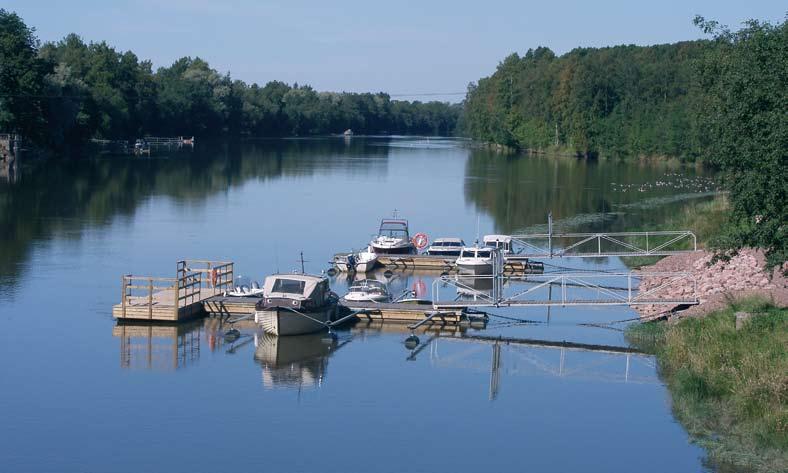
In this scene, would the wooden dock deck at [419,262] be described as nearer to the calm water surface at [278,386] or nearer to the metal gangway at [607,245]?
the metal gangway at [607,245]

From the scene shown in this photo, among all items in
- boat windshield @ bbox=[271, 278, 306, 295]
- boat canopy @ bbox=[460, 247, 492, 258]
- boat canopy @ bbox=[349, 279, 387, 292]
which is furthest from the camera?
boat canopy @ bbox=[460, 247, 492, 258]

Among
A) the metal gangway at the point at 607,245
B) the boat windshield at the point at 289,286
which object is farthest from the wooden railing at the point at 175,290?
the metal gangway at the point at 607,245

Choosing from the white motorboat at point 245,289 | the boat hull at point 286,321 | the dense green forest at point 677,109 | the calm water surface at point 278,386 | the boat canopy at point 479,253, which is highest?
the dense green forest at point 677,109

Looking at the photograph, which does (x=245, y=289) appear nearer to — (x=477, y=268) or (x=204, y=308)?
(x=204, y=308)

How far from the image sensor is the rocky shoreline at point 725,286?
30906 mm

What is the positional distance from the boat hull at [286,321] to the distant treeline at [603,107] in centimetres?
8883

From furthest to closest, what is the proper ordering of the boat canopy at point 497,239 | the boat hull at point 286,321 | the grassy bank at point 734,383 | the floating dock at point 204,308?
the boat canopy at point 497,239, the floating dock at point 204,308, the boat hull at point 286,321, the grassy bank at point 734,383

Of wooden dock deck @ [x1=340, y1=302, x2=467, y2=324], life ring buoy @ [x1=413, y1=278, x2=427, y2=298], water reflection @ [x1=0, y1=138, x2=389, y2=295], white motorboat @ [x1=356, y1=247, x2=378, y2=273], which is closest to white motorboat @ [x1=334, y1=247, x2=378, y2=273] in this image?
white motorboat @ [x1=356, y1=247, x2=378, y2=273]

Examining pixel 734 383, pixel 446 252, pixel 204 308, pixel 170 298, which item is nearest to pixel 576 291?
pixel 446 252

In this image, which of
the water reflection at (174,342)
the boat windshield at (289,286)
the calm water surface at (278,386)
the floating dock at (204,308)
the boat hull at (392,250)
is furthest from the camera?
the boat hull at (392,250)

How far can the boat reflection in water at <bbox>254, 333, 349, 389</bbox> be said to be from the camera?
27906 mm

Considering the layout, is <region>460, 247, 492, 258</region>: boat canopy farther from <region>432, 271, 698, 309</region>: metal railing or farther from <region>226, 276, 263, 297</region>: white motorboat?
<region>226, 276, 263, 297</region>: white motorboat

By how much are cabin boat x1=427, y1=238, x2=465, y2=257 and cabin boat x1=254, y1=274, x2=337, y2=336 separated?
646 inches

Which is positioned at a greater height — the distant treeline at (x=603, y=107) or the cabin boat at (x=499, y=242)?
the distant treeline at (x=603, y=107)
